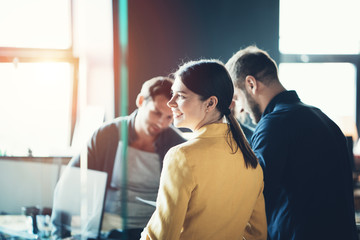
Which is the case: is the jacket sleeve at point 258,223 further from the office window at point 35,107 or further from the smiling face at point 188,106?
the office window at point 35,107

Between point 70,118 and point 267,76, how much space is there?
5.16 ft

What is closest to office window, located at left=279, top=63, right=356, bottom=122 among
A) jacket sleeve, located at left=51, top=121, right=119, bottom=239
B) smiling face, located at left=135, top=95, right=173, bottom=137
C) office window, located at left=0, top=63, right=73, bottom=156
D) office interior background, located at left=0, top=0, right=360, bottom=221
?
office interior background, located at left=0, top=0, right=360, bottom=221

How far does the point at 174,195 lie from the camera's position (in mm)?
854

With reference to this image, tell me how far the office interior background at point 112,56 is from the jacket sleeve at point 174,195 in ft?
3.78

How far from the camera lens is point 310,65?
9.48ft

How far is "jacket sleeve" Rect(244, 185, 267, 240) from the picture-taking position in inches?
44.2

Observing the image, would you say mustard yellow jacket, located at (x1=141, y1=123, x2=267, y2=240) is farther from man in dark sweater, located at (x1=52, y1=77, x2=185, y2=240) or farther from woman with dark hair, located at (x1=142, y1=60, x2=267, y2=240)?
man in dark sweater, located at (x1=52, y1=77, x2=185, y2=240)

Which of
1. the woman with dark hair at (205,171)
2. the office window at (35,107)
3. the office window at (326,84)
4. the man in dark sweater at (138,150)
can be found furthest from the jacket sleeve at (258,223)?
A: the office window at (326,84)

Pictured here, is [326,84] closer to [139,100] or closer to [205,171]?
[139,100]

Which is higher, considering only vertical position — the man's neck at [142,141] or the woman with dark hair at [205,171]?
the woman with dark hair at [205,171]

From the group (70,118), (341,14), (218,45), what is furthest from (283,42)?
(70,118)

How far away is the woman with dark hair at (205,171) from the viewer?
33.9 inches

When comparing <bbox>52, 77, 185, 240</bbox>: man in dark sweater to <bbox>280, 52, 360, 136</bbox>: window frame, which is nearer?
<bbox>52, 77, 185, 240</bbox>: man in dark sweater

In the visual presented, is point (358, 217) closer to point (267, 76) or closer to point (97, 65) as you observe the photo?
point (267, 76)
